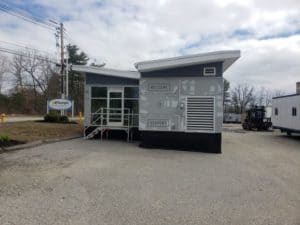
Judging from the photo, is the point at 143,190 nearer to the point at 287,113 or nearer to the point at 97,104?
the point at 97,104

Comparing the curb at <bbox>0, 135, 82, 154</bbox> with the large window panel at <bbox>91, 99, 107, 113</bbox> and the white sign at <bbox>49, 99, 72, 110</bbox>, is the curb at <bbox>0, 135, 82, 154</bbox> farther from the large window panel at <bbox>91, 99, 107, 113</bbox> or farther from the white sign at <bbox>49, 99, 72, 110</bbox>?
the white sign at <bbox>49, 99, 72, 110</bbox>

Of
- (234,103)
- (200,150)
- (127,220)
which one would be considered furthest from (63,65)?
(234,103)

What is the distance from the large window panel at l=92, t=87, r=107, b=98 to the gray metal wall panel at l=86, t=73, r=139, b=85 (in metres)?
0.29

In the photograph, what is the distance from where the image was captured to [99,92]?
13.7 m

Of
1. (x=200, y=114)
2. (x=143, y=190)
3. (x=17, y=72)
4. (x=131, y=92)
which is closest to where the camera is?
(x=143, y=190)

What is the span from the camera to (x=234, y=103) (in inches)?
2201

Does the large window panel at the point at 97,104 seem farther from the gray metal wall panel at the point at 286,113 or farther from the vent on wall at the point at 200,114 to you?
the gray metal wall panel at the point at 286,113

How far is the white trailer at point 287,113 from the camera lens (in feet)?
54.8

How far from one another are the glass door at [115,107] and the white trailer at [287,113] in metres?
10.4

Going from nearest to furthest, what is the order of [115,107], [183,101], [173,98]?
[183,101], [173,98], [115,107]

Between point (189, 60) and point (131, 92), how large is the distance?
4.11 metres

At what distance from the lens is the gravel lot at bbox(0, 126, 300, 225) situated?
159 inches

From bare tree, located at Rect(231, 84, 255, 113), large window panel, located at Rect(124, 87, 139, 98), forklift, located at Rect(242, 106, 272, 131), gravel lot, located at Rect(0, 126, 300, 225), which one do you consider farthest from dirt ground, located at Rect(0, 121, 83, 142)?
bare tree, located at Rect(231, 84, 255, 113)

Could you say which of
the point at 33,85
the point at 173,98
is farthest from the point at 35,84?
the point at 173,98
